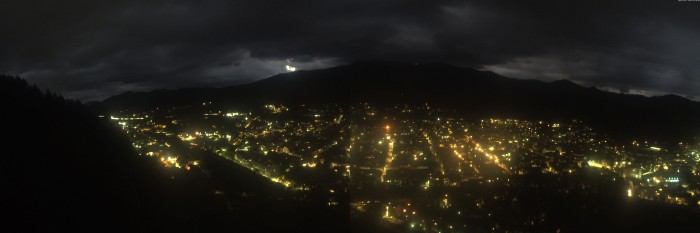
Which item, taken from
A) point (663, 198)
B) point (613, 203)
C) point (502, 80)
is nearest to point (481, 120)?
point (663, 198)

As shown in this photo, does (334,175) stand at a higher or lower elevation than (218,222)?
lower

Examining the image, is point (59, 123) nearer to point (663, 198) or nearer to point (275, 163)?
point (275, 163)

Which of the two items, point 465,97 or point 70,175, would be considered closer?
point 70,175

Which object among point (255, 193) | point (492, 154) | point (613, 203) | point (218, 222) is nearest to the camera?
point (218, 222)

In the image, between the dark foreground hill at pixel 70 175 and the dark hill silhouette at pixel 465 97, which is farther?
the dark hill silhouette at pixel 465 97

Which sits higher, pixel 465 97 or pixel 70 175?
pixel 465 97

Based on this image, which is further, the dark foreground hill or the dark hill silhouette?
the dark hill silhouette

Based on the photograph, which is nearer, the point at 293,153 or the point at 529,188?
the point at 529,188

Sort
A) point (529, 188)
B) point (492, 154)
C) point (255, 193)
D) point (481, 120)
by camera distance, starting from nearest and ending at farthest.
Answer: point (255, 193) < point (529, 188) < point (492, 154) < point (481, 120)
